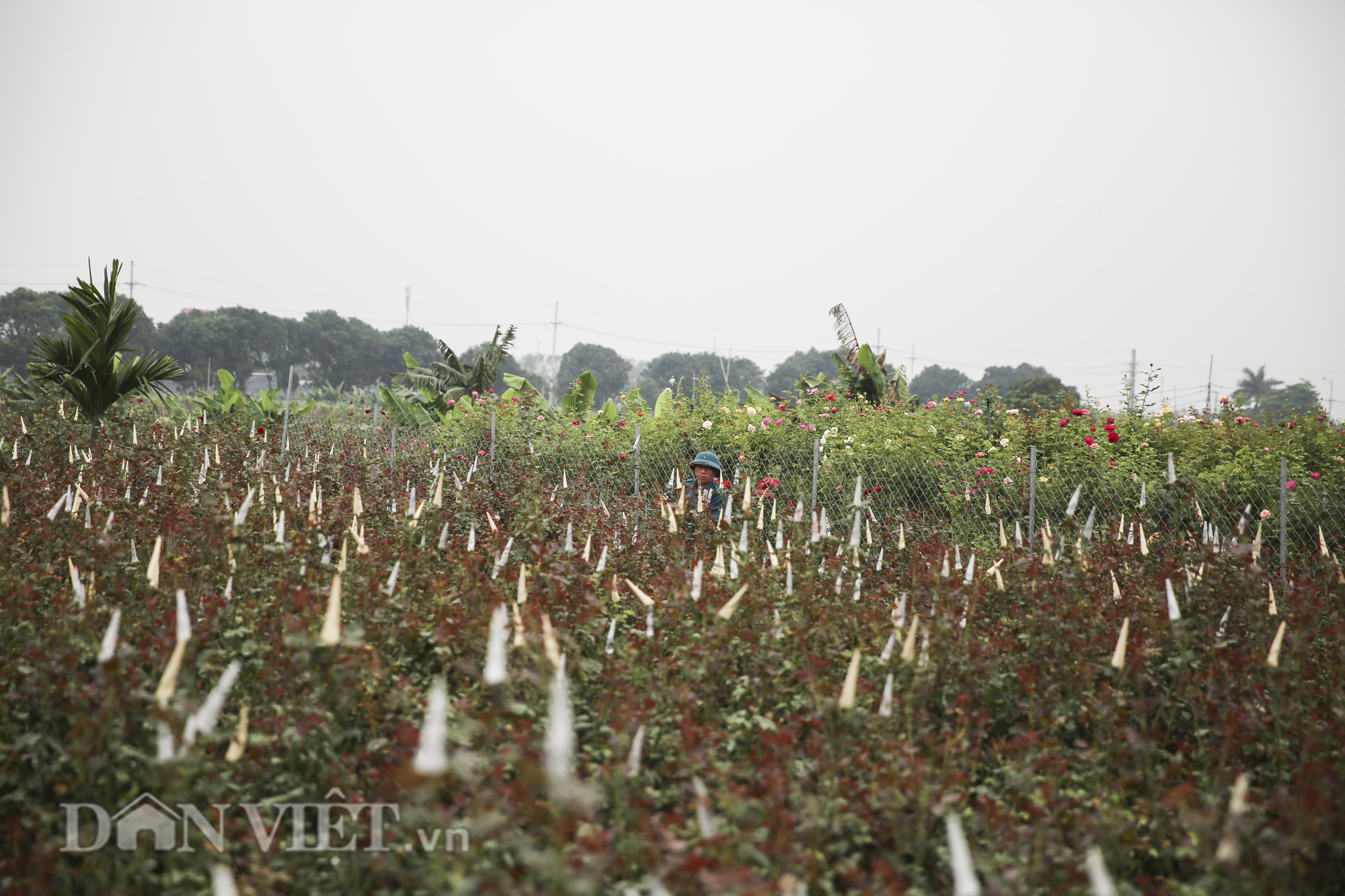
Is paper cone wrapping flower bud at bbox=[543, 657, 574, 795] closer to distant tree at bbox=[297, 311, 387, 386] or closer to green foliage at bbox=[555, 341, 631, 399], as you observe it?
distant tree at bbox=[297, 311, 387, 386]

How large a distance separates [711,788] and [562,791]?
813 mm

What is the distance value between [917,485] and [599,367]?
224ft

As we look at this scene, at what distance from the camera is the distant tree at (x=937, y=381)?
77250 millimetres

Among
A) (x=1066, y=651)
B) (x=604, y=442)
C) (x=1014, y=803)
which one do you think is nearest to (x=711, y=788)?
(x=1014, y=803)

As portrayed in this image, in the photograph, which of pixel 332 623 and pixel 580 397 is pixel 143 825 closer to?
pixel 332 623

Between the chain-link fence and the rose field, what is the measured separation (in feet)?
2.30

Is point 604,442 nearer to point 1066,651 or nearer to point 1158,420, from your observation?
point 1158,420

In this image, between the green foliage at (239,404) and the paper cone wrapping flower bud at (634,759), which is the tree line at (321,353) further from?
the paper cone wrapping flower bud at (634,759)

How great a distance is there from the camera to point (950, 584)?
11.4ft

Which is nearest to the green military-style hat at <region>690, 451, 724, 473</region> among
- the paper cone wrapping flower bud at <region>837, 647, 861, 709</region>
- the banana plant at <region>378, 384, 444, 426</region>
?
the paper cone wrapping flower bud at <region>837, 647, 861, 709</region>

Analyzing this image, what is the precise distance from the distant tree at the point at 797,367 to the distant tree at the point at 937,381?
9159 millimetres

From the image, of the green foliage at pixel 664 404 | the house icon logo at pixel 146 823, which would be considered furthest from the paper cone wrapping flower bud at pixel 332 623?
the green foliage at pixel 664 404

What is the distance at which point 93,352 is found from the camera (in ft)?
23.9

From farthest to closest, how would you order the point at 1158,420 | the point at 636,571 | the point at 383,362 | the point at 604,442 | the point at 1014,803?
the point at 383,362
the point at 604,442
the point at 1158,420
the point at 636,571
the point at 1014,803
